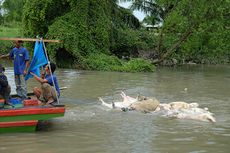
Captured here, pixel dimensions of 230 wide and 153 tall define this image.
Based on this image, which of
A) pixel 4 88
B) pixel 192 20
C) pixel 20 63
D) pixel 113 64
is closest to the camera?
pixel 4 88

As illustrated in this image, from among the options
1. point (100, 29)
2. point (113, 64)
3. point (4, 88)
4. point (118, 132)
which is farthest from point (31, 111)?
point (100, 29)

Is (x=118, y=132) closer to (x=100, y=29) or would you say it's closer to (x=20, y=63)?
(x=20, y=63)

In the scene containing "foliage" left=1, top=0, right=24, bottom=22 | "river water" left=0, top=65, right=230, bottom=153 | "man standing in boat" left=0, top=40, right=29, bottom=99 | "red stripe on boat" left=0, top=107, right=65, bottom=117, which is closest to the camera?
"river water" left=0, top=65, right=230, bottom=153

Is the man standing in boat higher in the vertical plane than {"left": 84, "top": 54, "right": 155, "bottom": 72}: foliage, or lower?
higher

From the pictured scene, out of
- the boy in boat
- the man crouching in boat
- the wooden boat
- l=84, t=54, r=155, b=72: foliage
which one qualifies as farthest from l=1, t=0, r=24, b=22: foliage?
the wooden boat

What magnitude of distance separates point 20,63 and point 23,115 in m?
2.52

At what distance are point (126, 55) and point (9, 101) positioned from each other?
82.5ft

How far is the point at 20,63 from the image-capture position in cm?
1130

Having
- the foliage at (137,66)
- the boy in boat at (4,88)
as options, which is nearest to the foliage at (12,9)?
the foliage at (137,66)

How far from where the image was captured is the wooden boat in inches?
356

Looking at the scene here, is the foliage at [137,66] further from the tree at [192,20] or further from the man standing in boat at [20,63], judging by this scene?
the man standing in boat at [20,63]

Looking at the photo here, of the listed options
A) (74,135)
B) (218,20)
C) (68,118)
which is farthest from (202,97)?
(218,20)

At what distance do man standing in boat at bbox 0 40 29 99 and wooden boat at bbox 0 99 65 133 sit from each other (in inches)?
68.2

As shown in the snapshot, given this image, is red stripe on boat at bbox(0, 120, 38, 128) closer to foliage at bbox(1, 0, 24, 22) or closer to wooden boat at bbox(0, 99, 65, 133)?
wooden boat at bbox(0, 99, 65, 133)
